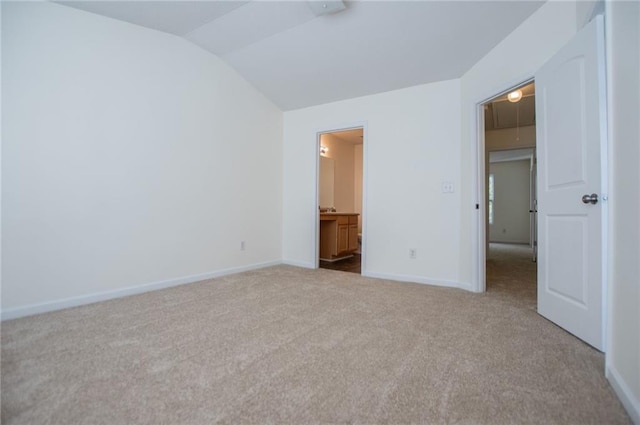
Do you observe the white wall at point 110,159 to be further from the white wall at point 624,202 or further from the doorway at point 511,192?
the white wall at point 624,202

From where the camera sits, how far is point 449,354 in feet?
5.09

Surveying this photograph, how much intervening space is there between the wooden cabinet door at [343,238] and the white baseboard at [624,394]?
3.60 m

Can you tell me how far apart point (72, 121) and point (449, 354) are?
10.8 ft

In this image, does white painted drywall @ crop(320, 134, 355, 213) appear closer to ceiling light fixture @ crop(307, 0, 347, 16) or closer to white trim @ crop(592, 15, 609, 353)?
ceiling light fixture @ crop(307, 0, 347, 16)

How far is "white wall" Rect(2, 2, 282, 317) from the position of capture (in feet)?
6.72

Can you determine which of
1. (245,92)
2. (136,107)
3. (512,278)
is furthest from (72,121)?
(512,278)

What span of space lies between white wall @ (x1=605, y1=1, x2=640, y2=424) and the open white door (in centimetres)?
43

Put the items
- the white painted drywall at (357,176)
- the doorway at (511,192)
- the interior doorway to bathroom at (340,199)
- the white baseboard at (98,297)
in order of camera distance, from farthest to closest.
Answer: the white painted drywall at (357,176), the interior doorway to bathroom at (340,199), the doorway at (511,192), the white baseboard at (98,297)

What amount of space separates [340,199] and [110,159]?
14.4ft

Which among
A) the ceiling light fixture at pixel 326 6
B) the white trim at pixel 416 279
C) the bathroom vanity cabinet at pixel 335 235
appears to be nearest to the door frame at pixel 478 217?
the white trim at pixel 416 279

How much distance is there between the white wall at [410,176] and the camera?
122 inches

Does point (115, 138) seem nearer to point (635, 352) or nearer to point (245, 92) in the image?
point (245, 92)

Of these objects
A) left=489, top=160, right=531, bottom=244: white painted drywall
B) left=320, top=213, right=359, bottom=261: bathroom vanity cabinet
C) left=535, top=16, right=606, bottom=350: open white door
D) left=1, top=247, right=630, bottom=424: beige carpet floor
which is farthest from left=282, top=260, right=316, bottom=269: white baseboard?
left=489, top=160, right=531, bottom=244: white painted drywall

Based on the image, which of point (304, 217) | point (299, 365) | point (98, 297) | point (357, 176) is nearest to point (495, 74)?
point (304, 217)
